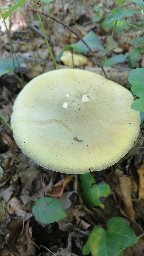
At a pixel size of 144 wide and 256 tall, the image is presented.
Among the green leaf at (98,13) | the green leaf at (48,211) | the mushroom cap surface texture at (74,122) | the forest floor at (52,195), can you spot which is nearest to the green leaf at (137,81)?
the mushroom cap surface texture at (74,122)

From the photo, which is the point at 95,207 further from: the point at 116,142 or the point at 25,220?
the point at 116,142

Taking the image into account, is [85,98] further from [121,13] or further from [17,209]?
[17,209]

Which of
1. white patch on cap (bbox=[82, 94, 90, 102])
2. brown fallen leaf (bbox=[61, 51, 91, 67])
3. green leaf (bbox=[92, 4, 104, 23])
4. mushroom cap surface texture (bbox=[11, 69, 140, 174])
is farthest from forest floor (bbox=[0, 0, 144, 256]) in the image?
green leaf (bbox=[92, 4, 104, 23])

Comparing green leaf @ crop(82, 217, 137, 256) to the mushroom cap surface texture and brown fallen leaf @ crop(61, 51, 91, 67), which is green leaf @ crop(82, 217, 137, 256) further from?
brown fallen leaf @ crop(61, 51, 91, 67)

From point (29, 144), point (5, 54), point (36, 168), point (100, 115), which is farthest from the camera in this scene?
point (5, 54)

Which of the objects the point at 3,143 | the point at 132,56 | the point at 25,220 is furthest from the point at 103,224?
Answer: the point at 132,56

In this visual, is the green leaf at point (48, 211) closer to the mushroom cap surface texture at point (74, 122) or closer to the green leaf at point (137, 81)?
the mushroom cap surface texture at point (74, 122)
